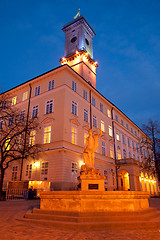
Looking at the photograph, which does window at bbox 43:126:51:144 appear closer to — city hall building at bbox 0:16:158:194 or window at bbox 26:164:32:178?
city hall building at bbox 0:16:158:194

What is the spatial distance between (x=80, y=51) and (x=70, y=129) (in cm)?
Result: 2248

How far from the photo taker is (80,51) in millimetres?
39969

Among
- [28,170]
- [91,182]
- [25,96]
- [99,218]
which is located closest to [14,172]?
[28,170]

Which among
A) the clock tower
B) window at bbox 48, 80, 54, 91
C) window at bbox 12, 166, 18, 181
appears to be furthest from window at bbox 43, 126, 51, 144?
the clock tower

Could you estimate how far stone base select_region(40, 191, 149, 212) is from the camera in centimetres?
776

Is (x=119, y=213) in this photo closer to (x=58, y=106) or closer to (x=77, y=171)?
(x=77, y=171)

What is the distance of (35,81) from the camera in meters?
29.6

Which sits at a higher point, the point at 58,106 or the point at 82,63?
the point at 82,63

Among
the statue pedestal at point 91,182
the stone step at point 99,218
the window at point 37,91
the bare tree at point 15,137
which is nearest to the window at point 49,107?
the bare tree at point 15,137

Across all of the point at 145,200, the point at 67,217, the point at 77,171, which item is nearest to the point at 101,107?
the point at 77,171

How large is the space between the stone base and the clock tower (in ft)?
104

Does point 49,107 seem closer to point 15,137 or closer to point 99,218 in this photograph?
point 15,137

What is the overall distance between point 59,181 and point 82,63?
85.9 ft

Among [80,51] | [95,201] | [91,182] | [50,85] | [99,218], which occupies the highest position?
[80,51]
